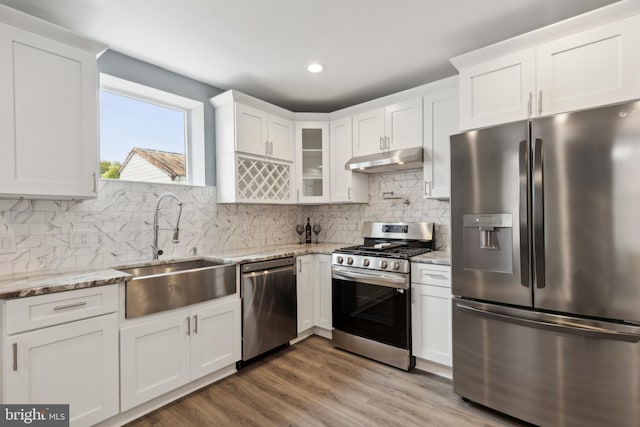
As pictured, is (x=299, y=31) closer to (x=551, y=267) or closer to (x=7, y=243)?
(x=551, y=267)

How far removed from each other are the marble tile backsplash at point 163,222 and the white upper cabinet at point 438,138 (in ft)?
1.14

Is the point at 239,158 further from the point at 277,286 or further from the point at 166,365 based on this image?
the point at 166,365

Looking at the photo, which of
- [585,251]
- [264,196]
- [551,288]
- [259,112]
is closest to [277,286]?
[264,196]

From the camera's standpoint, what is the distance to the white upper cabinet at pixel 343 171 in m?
3.41

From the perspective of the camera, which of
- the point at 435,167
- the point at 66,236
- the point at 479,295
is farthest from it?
the point at 435,167

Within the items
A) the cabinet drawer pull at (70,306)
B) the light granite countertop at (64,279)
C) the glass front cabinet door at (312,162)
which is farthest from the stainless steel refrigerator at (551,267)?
the cabinet drawer pull at (70,306)

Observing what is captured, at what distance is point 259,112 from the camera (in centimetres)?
319

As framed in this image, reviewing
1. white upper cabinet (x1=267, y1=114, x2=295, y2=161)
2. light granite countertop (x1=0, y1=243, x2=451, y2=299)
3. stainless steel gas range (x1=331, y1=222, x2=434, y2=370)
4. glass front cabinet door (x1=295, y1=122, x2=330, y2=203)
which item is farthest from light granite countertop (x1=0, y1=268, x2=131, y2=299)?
glass front cabinet door (x1=295, y1=122, x2=330, y2=203)

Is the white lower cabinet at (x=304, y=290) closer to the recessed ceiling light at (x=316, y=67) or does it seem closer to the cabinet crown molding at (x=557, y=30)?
the recessed ceiling light at (x=316, y=67)

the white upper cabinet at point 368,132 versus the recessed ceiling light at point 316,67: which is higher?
the recessed ceiling light at point 316,67


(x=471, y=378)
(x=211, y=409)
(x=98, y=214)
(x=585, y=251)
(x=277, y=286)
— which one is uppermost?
(x=98, y=214)

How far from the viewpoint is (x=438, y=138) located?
9.07ft

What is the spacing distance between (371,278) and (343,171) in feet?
4.14

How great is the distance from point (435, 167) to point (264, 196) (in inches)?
66.6
